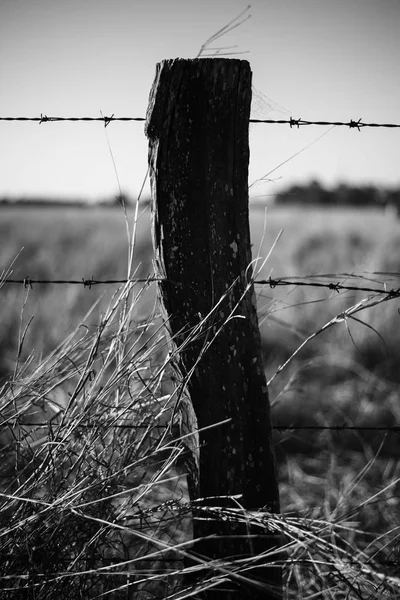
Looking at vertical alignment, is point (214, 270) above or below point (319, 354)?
above

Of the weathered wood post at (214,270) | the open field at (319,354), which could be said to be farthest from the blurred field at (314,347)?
the weathered wood post at (214,270)

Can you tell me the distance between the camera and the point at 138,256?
1131cm

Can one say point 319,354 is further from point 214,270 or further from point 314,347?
point 214,270

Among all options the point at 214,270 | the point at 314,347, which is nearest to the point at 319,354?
the point at 314,347

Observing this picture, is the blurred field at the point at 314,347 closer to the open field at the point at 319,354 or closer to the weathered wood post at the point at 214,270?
the open field at the point at 319,354

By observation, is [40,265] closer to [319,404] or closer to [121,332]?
[319,404]

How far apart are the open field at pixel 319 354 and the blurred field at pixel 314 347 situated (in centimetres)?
1

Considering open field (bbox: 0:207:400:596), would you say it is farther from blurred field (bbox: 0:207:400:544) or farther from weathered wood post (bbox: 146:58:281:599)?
weathered wood post (bbox: 146:58:281:599)

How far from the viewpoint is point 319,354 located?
20.1 feet

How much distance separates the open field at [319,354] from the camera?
111 inches

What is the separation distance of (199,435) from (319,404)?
3.76 m

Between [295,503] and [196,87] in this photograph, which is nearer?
[196,87]

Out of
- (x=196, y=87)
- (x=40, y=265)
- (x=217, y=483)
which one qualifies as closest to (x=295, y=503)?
(x=217, y=483)

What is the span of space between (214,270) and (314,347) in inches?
186
